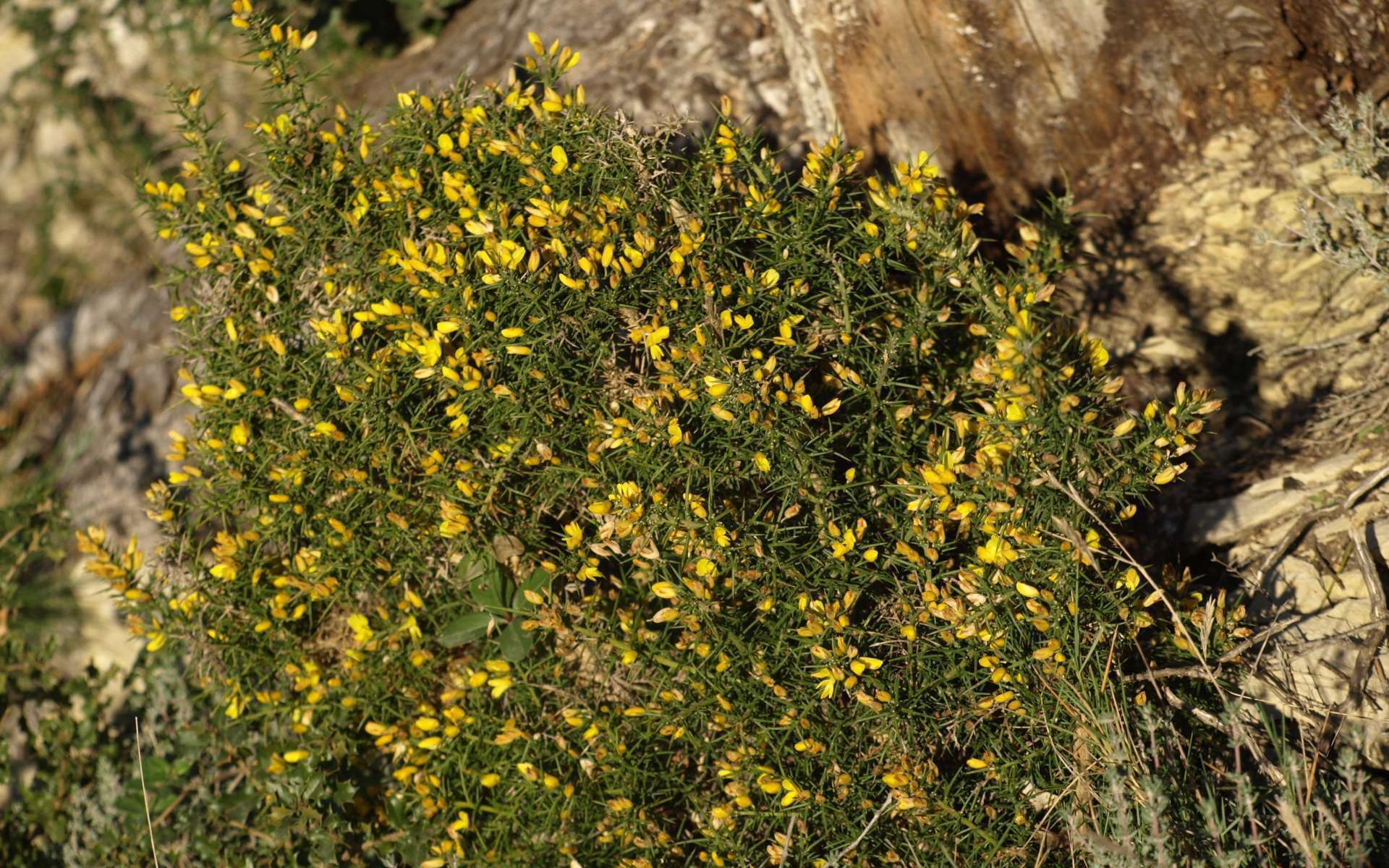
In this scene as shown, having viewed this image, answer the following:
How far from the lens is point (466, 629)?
106 inches

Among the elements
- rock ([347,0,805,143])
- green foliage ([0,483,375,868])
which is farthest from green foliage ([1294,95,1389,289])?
green foliage ([0,483,375,868])

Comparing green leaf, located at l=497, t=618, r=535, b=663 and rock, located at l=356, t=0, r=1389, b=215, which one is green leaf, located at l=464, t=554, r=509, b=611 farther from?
rock, located at l=356, t=0, r=1389, b=215

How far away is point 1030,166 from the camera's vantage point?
12.0 feet

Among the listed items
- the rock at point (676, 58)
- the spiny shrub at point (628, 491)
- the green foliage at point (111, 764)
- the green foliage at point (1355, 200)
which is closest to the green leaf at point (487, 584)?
the spiny shrub at point (628, 491)

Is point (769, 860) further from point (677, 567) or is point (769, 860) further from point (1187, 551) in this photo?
point (1187, 551)

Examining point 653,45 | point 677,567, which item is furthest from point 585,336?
point 653,45

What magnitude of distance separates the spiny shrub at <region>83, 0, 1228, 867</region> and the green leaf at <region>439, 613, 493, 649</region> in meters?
0.02

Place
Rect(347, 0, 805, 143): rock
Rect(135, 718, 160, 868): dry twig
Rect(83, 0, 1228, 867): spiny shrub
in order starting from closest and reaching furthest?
Rect(83, 0, 1228, 867): spiny shrub, Rect(135, 718, 160, 868): dry twig, Rect(347, 0, 805, 143): rock

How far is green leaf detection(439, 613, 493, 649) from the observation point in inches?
106

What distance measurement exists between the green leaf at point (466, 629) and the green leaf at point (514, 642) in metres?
0.07

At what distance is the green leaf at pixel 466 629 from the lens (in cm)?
268

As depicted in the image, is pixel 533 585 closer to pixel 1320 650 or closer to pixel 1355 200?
pixel 1320 650

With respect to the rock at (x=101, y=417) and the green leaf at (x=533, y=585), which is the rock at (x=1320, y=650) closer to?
the green leaf at (x=533, y=585)

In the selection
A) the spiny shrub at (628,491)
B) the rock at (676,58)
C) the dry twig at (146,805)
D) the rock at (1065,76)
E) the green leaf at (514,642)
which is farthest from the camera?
the rock at (676,58)
